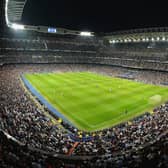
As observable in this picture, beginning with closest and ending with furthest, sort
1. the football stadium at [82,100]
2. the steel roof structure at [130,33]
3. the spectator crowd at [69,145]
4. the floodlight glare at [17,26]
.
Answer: the spectator crowd at [69,145] → the football stadium at [82,100] → the steel roof structure at [130,33] → the floodlight glare at [17,26]

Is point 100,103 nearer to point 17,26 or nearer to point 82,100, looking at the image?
point 82,100

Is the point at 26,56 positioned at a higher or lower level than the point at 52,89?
higher

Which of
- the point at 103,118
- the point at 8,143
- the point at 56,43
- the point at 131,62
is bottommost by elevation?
the point at 103,118

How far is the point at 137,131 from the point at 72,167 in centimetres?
1163

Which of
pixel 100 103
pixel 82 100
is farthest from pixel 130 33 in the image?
pixel 100 103

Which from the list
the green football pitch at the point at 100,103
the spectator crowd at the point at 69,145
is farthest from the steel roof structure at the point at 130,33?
the spectator crowd at the point at 69,145

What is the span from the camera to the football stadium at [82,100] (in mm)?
14211

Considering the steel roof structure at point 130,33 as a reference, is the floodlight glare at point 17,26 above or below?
above

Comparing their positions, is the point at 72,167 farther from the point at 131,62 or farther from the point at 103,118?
the point at 131,62

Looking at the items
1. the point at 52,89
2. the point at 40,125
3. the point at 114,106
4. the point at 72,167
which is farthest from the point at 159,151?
the point at 52,89

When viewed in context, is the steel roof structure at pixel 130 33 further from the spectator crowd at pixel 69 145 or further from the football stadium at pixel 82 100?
the spectator crowd at pixel 69 145

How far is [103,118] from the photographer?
100 ft

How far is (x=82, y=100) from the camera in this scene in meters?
39.7

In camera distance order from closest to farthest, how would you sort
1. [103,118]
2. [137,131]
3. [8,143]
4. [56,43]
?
[8,143]
[137,131]
[103,118]
[56,43]
